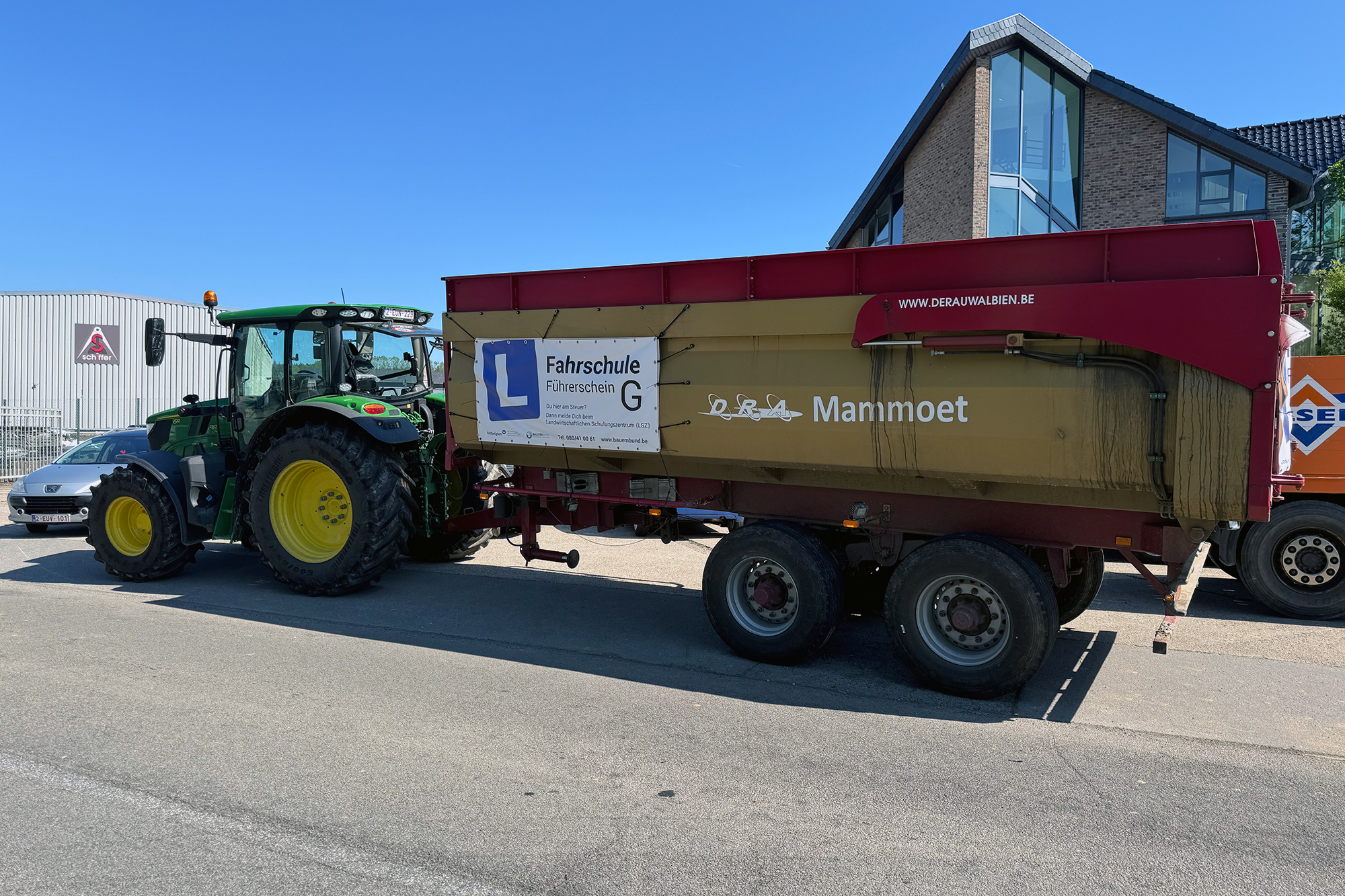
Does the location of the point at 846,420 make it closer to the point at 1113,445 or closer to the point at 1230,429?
the point at 1113,445

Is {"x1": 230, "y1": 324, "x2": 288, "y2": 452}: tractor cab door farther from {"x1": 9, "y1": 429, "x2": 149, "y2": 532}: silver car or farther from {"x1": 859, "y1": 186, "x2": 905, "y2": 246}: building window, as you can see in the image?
{"x1": 859, "y1": 186, "x2": 905, "y2": 246}: building window

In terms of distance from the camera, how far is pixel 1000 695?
5.50m

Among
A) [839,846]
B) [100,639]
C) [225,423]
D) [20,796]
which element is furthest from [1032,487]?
[225,423]

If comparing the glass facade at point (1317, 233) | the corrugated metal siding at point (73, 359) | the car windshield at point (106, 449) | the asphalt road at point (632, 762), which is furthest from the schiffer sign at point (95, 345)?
the glass facade at point (1317, 233)

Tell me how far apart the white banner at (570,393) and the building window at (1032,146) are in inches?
557

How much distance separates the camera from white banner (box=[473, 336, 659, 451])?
663 cm

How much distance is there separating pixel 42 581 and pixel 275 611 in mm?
3277

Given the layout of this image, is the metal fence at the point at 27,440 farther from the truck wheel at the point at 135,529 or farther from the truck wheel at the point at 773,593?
the truck wheel at the point at 773,593

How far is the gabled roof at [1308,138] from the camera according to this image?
66.8 ft

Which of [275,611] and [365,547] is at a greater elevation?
[365,547]

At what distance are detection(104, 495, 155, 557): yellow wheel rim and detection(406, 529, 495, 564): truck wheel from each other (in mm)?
2591

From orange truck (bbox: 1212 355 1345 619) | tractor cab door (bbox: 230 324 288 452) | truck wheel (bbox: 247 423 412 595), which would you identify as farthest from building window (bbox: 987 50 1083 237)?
truck wheel (bbox: 247 423 412 595)

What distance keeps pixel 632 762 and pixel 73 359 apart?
35.0 meters

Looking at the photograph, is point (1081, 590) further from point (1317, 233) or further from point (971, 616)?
point (1317, 233)
